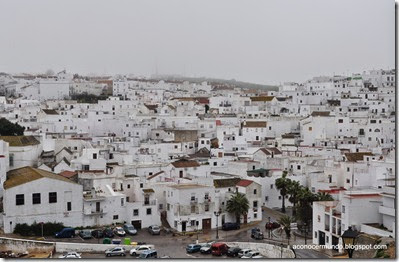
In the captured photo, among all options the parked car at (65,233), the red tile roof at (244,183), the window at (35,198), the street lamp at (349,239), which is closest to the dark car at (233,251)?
the street lamp at (349,239)

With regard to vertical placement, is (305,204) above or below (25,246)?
above

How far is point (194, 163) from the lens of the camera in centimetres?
1144

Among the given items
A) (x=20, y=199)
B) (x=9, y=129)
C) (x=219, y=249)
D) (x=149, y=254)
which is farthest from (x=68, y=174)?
(x=9, y=129)

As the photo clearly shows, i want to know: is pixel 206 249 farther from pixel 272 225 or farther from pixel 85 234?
pixel 272 225

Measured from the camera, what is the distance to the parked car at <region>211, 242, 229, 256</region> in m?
7.29

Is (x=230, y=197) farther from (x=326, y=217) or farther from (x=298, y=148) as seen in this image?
(x=298, y=148)

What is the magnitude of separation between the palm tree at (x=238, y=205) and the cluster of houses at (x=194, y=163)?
123 mm

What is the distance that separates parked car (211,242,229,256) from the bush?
2424 mm

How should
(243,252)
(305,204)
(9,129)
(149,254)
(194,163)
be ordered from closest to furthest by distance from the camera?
(149,254)
(243,252)
(305,204)
(194,163)
(9,129)

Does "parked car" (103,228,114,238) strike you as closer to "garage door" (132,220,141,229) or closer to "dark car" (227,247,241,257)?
"garage door" (132,220,141,229)

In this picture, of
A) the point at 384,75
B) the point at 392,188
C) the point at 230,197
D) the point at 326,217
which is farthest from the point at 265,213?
the point at 384,75

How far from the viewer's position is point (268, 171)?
11367 millimetres

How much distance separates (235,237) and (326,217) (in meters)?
1.51

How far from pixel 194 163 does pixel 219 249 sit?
4.17 meters
